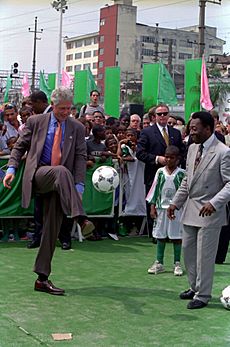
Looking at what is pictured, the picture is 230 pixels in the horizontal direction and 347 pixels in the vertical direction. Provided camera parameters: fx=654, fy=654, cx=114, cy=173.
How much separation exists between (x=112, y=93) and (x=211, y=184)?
51.6ft

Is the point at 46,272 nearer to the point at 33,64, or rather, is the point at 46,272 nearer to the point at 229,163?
the point at 229,163

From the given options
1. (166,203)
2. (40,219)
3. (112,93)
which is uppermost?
(112,93)

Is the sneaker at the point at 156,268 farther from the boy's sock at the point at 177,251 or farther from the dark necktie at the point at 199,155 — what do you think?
the dark necktie at the point at 199,155

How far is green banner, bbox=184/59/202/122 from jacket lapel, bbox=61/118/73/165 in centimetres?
1233

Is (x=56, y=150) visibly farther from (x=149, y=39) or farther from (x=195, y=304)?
(x=149, y=39)

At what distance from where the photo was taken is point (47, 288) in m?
6.01

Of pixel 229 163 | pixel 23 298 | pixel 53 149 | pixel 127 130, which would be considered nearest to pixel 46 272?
pixel 23 298

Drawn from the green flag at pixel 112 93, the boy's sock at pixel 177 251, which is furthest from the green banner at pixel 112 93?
the boy's sock at pixel 177 251

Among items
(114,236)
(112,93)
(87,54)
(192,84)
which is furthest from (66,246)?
(87,54)

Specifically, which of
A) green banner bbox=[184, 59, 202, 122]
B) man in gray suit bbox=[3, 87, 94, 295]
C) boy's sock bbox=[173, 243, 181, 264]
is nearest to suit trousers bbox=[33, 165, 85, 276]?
man in gray suit bbox=[3, 87, 94, 295]

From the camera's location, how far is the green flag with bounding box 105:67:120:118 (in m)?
21.0

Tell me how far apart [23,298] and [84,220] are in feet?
2.97

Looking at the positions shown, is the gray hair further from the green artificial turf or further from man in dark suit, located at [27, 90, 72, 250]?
the green artificial turf

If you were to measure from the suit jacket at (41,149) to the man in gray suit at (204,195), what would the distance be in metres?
1.04
